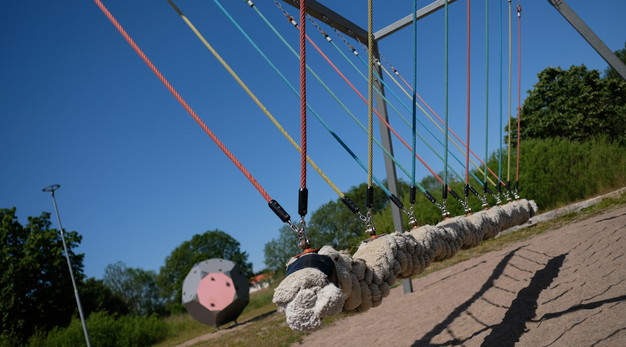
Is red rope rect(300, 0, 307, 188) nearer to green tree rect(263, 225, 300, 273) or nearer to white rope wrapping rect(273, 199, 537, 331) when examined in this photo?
white rope wrapping rect(273, 199, 537, 331)

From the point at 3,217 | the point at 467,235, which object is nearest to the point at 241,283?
the point at 467,235

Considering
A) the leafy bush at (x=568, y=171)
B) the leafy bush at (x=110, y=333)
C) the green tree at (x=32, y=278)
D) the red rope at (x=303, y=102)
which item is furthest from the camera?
the green tree at (x=32, y=278)

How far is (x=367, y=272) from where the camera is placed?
1.58 m

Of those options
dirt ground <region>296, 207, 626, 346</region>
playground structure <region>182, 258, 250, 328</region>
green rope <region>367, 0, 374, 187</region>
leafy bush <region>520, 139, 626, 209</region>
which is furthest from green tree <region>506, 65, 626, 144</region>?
green rope <region>367, 0, 374, 187</region>

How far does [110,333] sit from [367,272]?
10189 mm

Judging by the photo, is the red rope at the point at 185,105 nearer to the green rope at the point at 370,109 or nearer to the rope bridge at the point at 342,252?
the rope bridge at the point at 342,252

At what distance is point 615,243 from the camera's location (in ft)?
11.0

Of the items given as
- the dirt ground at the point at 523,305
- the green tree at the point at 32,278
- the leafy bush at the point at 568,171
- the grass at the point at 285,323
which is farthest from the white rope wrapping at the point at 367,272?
the green tree at the point at 32,278

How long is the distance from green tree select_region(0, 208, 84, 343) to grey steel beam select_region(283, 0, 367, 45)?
1560 cm

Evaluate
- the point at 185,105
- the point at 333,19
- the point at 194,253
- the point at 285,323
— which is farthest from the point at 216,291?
the point at 194,253

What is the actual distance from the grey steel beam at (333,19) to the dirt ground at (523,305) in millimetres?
2753

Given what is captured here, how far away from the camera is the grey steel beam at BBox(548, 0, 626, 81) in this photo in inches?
167

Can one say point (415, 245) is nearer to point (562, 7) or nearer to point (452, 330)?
point (452, 330)

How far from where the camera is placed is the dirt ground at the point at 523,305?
86.4 inches
